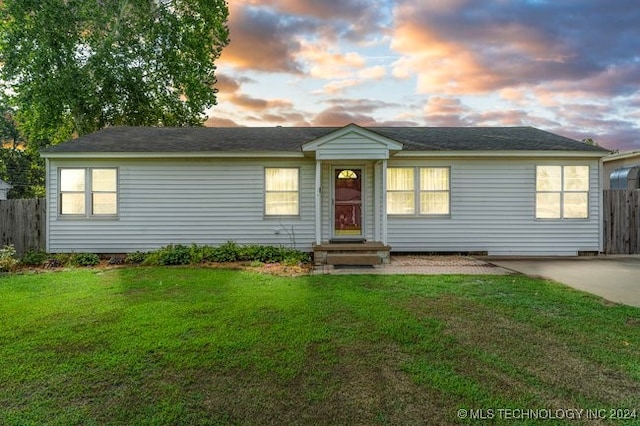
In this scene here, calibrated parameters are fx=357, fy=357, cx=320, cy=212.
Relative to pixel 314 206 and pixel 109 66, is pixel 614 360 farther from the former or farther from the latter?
pixel 109 66

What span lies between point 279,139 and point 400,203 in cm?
436

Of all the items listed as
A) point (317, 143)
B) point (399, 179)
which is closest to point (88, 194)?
point (317, 143)

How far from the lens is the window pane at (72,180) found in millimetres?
10367

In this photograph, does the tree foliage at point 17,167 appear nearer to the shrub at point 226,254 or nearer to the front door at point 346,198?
the shrub at point 226,254

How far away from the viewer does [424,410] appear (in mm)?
2596

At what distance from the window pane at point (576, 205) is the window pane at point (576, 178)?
0.18m

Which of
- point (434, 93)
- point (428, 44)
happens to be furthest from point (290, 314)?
point (434, 93)

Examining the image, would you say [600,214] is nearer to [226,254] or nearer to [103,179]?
[226,254]

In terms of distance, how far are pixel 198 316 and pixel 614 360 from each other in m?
4.59

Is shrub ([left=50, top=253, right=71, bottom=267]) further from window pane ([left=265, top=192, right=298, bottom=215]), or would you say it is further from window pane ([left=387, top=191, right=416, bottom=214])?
window pane ([left=387, top=191, right=416, bottom=214])

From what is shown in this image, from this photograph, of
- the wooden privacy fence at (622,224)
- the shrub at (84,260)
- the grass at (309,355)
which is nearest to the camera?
the grass at (309,355)

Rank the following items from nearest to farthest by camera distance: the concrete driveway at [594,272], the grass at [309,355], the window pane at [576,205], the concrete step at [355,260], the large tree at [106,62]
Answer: the grass at [309,355]
the concrete driveway at [594,272]
the concrete step at [355,260]
the window pane at [576,205]
the large tree at [106,62]

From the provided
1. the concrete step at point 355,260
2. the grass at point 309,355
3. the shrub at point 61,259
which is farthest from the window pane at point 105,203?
the concrete step at point 355,260

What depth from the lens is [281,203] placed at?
34.7 feet
